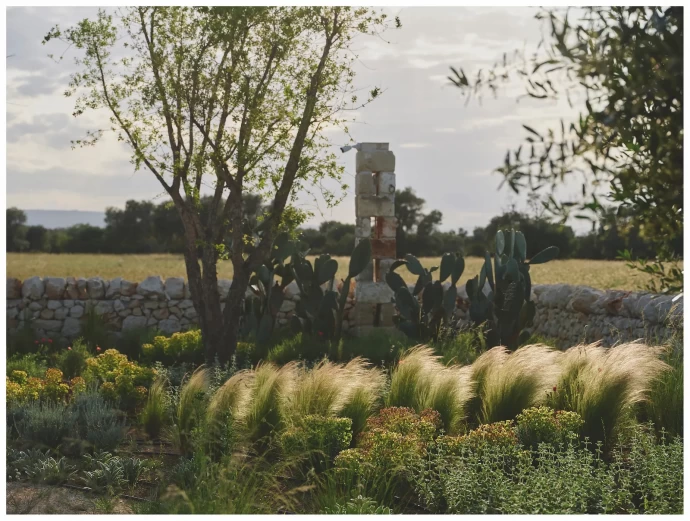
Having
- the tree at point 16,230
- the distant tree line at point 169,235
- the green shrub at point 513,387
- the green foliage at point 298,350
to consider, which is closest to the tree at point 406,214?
the distant tree line at point 169,235

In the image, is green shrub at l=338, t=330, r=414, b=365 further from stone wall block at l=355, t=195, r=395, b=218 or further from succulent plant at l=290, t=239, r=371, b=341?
stone wall block at l=355, t=195, r=395, b=218

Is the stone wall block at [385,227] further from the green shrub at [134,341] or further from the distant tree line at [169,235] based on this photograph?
the distant tree line at [169,235]

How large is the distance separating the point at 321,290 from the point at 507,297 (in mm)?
2093

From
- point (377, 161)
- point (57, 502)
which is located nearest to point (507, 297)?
point (377, 161)

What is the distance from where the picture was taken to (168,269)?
18.2 meters

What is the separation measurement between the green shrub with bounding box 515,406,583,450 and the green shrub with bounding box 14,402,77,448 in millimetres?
2925

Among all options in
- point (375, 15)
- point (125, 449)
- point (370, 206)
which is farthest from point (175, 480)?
point (370, 206)

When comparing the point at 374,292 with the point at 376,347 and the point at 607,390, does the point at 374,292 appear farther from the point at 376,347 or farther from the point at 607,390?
the point at 607,390

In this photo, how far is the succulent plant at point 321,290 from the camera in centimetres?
882

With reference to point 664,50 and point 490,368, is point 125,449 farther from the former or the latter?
point 664,50

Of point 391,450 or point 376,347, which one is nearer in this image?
point 391,450

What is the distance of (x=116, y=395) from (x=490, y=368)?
9.35 feet

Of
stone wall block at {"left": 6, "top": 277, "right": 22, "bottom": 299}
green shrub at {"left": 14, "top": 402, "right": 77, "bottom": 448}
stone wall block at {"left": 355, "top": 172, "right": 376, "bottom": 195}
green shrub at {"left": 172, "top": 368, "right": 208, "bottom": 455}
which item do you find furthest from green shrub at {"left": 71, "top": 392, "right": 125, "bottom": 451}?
stone wall block at {"left": 6, "top": 277, "right": 22, "bottom": 299}

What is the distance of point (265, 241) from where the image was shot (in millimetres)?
7219
